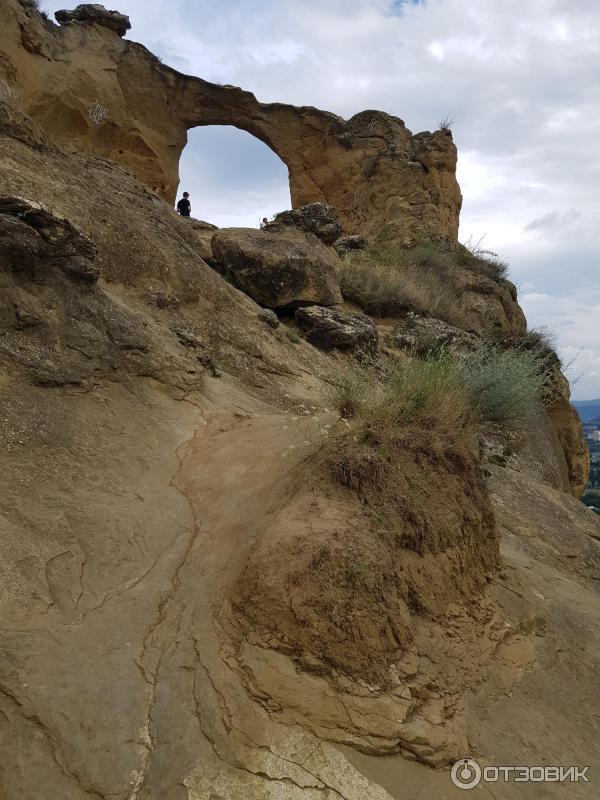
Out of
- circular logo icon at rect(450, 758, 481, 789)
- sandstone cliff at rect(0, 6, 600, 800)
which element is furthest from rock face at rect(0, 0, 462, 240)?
circular logo icon at rect(450, 758, 481, 789)

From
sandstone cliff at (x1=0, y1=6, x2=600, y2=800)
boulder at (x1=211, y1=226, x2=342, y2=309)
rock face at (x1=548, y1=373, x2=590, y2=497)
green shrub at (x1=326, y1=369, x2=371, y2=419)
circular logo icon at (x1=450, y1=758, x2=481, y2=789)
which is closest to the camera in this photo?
sandstone cliff at (x1=0, y1=6, x2=600, y2=800)

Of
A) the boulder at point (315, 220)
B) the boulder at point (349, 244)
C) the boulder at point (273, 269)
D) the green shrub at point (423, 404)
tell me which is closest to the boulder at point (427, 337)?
the boulder at point (273, 269)

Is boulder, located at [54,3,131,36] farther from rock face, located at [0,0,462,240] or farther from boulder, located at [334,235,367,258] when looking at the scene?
boulder, located at [334,235,367,258]

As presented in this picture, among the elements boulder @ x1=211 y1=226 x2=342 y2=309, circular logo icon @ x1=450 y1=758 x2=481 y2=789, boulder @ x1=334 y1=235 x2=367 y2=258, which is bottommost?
circular logo icon @ x1=450 y1=758 x2=481 y2=789

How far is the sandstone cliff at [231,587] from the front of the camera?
1903 millimetres

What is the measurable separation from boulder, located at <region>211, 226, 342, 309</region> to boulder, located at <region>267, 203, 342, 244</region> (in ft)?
4.42

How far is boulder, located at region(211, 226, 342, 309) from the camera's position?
8.92 meters

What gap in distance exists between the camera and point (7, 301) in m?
3.88

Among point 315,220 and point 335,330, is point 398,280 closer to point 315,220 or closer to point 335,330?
point 315,220

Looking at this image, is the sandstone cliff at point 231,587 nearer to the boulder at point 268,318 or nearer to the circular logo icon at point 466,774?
the circular logo icon at point 466,774

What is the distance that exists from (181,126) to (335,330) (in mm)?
10765

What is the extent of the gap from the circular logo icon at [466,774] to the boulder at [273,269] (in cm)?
759

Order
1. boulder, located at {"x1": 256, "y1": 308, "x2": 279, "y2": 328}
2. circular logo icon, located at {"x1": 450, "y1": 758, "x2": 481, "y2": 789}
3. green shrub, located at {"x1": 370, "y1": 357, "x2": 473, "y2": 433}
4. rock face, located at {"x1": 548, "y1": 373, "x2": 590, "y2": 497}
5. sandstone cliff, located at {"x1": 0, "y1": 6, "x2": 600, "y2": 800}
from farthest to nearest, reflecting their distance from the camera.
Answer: rock face, located at {"x1": 548, "y1": 373, "x2": 590, "y2": 497} → boulder, located at {"x1": 256, "y1": 308, "x2": 279, "y2": 328} → green shrub, located at {"x1": 370, "y1": 357, "x2": 473, "y2": 433} → circular logo icon, located at {"x1": 450, "y1": 758, "x2": 481, "y2": 789} → sandstone cliff, located at {"x1": 0, "y1": 6, "x2": 600, "y2": 800}

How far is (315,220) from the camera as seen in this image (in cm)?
1109
